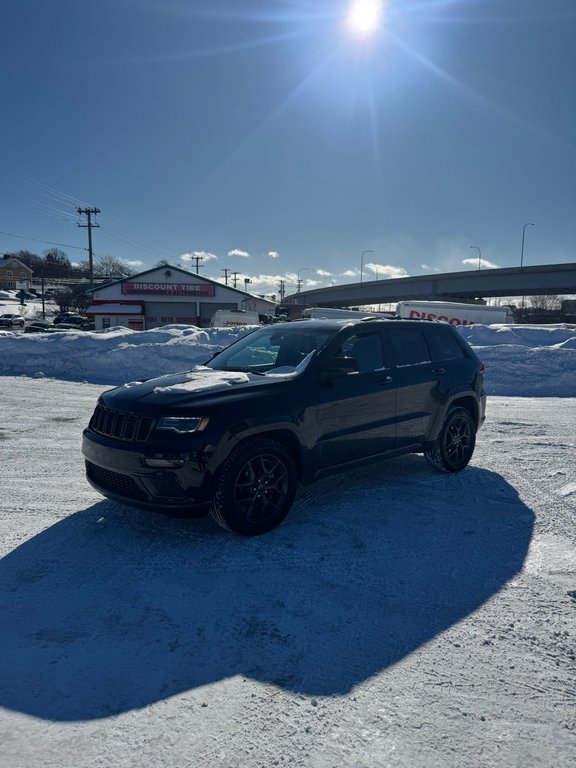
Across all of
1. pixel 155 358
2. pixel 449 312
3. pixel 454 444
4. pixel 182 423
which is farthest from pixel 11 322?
pixel 182 423

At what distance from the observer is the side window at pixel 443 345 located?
5.77 meters

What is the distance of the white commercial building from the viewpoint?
48.3 meters

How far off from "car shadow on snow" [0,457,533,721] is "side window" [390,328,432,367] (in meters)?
1.49

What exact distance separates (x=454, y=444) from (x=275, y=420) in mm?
2615

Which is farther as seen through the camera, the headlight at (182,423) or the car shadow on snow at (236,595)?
the headlight at (182,423)

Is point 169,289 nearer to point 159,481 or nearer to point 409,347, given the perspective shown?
point 409,347

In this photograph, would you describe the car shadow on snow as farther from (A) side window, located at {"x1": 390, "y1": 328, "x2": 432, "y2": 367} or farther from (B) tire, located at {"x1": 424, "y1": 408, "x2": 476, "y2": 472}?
(A) side window, located at {"x1": 390, "y1": 328, "x2": 432, "y2": 367}

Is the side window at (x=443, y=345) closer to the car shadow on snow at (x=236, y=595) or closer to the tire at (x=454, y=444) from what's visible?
the tire at (x=454, y=444)

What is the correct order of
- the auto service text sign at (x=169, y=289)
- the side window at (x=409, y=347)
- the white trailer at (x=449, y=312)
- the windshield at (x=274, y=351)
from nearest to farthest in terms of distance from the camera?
1. the windshield at (x=274, y=351)
2. the side window at (x=409, y=347)
3. the white trailer at (x=449, y=312)
4. the auto service text sign at (x=169, y=289)

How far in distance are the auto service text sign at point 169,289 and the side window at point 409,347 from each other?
45.5 metres

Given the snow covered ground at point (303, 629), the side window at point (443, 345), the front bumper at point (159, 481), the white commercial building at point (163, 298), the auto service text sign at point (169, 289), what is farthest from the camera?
the auto service text sign at point (169, 289)

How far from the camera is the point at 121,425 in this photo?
13.0 feet

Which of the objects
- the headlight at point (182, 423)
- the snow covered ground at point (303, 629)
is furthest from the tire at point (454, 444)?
the headlight at point (182, 423)

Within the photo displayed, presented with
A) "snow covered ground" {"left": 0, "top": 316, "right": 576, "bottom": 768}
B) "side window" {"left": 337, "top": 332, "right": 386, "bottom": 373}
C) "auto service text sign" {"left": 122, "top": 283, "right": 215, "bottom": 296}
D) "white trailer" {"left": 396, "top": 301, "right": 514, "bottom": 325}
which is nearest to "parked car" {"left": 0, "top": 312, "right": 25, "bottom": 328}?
"auto service text sign" {"left": 122, "top": 283, "right": 215, "bottom": 296}
